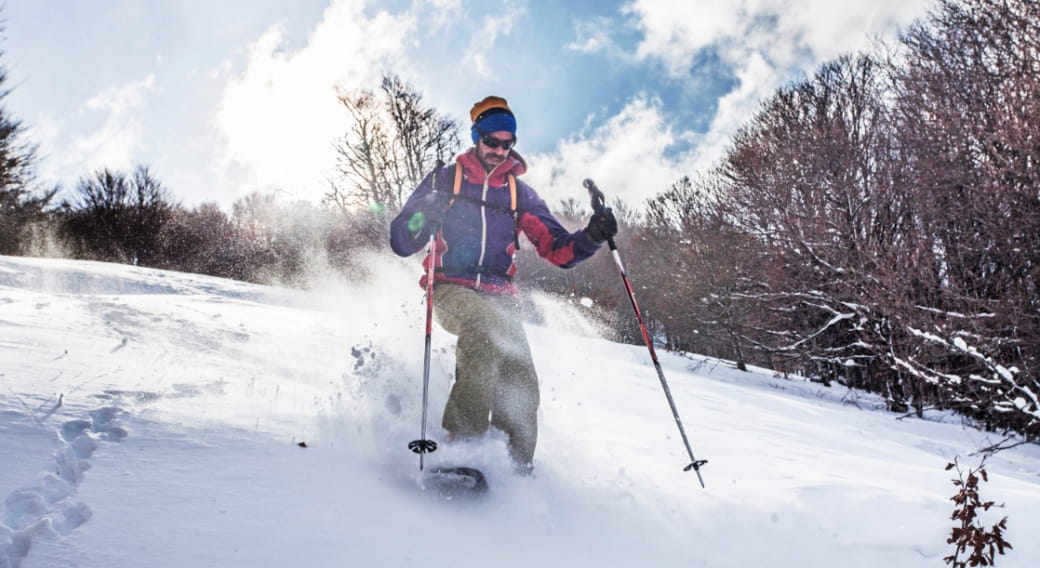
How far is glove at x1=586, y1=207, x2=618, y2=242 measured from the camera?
3305 millimetres

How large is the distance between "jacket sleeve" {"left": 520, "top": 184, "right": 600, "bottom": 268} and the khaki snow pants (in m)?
0.54

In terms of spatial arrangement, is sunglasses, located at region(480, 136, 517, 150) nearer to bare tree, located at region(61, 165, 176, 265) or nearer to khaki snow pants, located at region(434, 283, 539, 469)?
khaki snow pants, located at region(434, 283, 539, 469)

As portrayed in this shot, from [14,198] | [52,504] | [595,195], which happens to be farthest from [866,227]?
[14,198]

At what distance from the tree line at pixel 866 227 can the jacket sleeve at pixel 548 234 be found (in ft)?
22.9

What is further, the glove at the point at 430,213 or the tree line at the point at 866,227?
the tree line at the point at 866,227

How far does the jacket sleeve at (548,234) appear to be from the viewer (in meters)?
3.45

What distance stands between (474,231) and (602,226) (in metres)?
0.76

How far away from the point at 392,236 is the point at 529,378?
1.15m

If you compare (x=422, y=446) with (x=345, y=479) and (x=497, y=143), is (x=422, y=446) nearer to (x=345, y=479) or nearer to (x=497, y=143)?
(x=345, y=479)

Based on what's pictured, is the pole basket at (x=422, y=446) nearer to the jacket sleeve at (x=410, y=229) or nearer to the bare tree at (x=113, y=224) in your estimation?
the jacket sleeve at (x=410, y=229)

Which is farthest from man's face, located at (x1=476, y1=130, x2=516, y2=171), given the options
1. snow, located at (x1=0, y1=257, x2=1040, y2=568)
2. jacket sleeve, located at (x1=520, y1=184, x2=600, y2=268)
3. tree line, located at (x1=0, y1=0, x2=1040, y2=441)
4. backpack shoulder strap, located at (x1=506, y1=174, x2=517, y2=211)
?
tree line, located at (x1=0, y1=0, x2=1040, y2=441)

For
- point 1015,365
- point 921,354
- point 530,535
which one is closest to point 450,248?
point 530,535

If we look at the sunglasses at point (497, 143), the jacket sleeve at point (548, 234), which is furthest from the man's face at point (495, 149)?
the jacket sleeve at point (548, 234)

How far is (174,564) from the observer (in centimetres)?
147
